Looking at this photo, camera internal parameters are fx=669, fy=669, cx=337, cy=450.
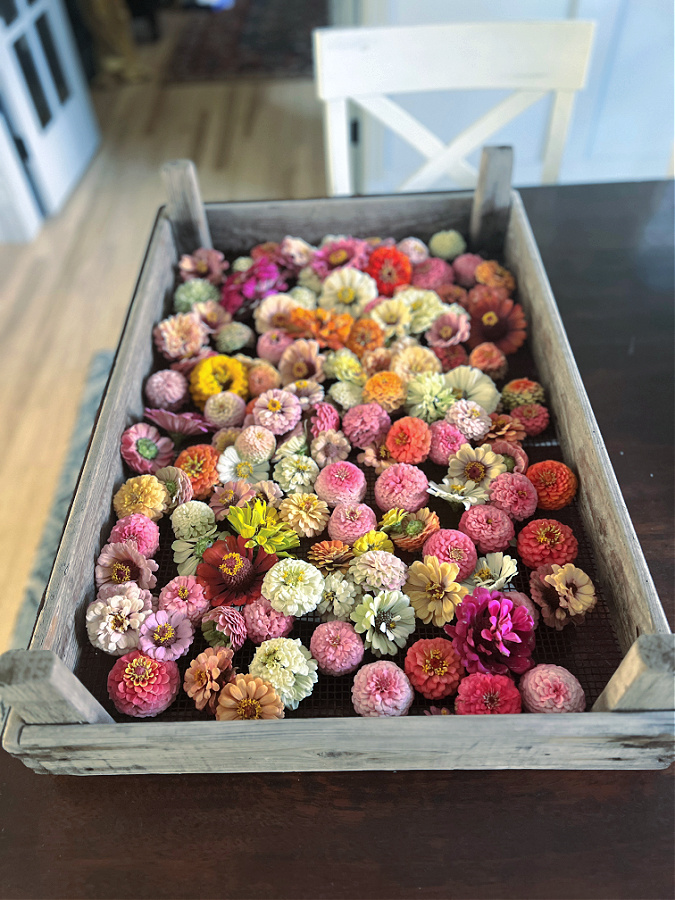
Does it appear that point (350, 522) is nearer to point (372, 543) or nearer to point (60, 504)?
point (372, 543)

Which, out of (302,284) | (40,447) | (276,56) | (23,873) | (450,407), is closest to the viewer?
(23,873)

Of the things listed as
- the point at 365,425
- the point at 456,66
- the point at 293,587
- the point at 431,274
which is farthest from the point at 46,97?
the point at 293,587

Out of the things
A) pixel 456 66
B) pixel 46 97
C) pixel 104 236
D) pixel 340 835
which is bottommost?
pixel 104 236

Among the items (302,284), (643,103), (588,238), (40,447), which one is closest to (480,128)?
(588,238)

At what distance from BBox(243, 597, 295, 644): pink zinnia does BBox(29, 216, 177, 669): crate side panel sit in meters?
0.20

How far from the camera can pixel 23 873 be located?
26.0 inches

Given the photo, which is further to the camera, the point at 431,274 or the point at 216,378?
the point at 431,274

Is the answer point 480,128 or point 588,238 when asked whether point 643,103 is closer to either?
point 480,128

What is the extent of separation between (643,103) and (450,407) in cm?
193

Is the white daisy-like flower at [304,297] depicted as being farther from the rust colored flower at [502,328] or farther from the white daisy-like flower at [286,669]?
the white daisy-like flower at [286,669]

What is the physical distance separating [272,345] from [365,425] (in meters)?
0.26

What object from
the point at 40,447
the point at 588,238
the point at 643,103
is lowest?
the point at 40,447

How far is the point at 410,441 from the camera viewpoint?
95cm

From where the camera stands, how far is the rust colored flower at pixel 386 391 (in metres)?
1.03
